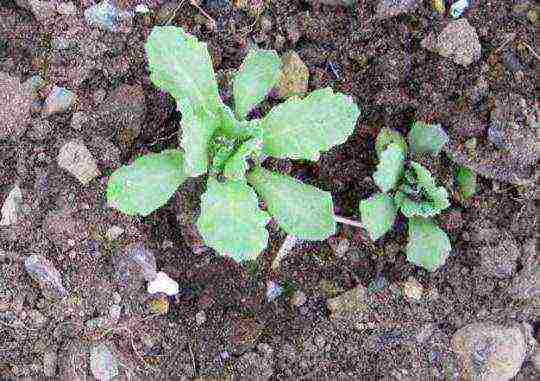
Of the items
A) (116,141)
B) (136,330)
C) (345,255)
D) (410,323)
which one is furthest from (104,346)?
(410,323)

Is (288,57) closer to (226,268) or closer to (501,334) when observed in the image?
(226,268)

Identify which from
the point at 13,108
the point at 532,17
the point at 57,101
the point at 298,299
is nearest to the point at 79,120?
the point at 57,101

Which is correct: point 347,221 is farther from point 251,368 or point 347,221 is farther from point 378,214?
point 251,368

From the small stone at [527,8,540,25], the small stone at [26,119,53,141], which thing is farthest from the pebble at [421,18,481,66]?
the small stone at [26,119,53,141]

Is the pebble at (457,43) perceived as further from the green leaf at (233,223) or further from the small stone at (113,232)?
the small stone at (113,232)

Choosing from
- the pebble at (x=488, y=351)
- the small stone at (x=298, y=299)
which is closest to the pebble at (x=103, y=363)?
the small stone at (x=298, y=299)
